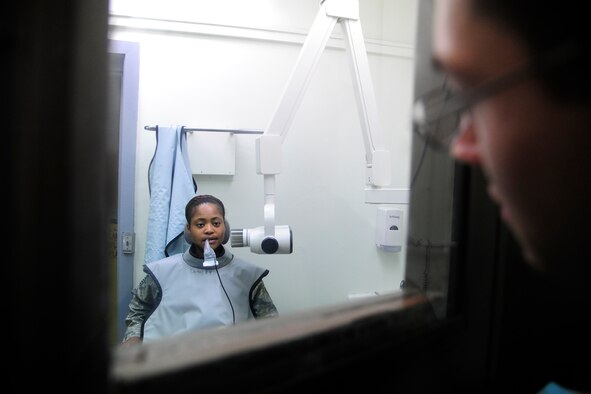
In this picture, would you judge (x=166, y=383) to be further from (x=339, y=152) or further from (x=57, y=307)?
(x=339, y=152)

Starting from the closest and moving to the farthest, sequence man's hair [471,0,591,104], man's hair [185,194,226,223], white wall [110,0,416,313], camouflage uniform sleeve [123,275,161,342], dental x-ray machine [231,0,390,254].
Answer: man's hair [471,0,591,104] < dental x-ray machine [231,0,390,254] < camouflage uniform sleeve [123,275,161,342] < man's hair [185,194,226,223] < white wall [110,0,416,313]

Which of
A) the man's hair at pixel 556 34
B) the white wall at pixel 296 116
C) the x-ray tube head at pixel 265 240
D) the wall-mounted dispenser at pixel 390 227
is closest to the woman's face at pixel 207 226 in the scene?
the white wall at pixel 296 116

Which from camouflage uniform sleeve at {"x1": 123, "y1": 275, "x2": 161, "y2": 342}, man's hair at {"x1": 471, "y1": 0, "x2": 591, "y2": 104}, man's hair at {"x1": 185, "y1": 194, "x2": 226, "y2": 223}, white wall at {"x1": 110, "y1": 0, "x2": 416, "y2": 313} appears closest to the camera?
man's hair at {"x1": 471, "y1": 0, "x2": 591, "y2": 104}

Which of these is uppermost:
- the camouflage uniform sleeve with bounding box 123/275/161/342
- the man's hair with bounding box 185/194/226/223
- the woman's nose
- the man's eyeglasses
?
the man's eyeglasses

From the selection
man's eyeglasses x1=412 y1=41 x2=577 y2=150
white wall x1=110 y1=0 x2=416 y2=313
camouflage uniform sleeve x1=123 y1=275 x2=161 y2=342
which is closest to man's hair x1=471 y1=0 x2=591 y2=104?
man's eyeglasses x1=412 y1=41 x2=577 y2=150

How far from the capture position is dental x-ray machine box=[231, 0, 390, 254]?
2.91 ft

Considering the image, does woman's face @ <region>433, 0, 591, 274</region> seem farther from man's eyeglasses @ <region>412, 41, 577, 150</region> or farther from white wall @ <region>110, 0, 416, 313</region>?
white wall @ <region>110, 0, 416, 313</region>

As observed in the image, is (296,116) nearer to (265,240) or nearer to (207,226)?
(207,226)

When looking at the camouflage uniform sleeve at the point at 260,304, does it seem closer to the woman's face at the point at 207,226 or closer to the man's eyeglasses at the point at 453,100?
the woman's face at the point at 207,226

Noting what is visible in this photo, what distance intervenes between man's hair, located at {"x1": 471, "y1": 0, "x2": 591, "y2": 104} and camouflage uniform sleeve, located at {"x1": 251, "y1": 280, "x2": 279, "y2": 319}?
1231mm

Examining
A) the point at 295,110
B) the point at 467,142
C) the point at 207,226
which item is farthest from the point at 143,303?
the point at 467,142

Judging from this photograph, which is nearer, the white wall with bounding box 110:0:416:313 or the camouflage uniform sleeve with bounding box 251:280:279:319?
the camouflage uniform sleeve with bounding box 251:280:279:319

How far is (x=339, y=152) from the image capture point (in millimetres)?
1679

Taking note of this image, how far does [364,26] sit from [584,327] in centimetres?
157
